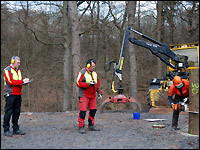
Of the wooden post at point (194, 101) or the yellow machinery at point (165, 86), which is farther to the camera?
the yellow machinery at point (165, 86)

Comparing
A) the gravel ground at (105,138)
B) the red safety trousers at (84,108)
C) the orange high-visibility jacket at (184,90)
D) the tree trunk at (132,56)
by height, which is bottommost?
the gravel ground at (105,138)

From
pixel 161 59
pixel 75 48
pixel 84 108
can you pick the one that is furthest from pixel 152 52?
pixel 75 48

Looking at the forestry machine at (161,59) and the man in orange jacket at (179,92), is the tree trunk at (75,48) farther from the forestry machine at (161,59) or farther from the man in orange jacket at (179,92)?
the man in orange jacket at (179,92)

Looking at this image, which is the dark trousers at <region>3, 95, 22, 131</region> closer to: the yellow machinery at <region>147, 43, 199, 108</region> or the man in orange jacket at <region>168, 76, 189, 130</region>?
the man in orange jacket at <region>168, 76, 189, 130</region>

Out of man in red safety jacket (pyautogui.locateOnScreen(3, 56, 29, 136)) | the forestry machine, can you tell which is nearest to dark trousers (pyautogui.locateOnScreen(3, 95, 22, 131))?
man in red safety jacket (pyautogui.locateOnScreen(3, 56, 29, 136))

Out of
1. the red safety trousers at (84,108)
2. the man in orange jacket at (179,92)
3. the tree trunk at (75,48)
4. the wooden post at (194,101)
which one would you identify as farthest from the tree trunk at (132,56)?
the wooden post at (194,101)

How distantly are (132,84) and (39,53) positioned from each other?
935 cm

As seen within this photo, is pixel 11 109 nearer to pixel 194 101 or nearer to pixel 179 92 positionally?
pixel 179 92

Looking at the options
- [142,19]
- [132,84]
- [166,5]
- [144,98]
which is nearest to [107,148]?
[132,84]


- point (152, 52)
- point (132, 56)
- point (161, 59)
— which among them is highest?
point (132, 56)

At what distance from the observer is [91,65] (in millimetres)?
7207

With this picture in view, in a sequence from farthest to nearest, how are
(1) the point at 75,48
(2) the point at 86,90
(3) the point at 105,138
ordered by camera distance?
(1) the point at 75,48 → (2) the point at 86,90 → (3) the point at 105,138

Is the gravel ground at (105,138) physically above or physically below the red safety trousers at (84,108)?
below

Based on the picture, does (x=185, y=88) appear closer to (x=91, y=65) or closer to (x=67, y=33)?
(x=91, y=65)
